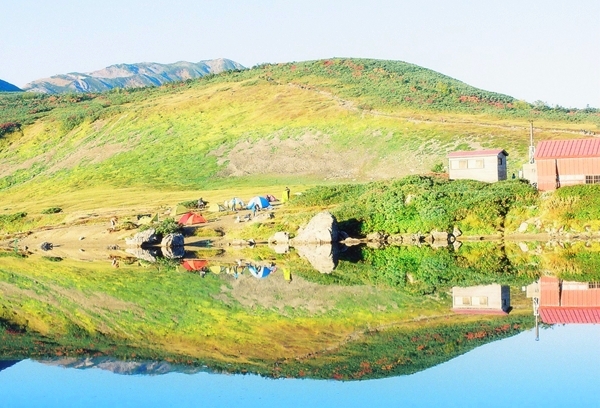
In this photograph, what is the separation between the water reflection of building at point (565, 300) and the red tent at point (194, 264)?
19.4 metres

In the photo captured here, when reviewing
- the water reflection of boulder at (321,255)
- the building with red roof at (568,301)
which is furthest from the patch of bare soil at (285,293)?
the building with red roof at (568,301)

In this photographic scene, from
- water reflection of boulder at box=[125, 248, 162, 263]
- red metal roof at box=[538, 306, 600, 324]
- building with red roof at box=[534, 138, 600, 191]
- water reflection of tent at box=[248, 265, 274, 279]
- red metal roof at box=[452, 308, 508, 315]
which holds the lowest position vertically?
water reflection of boulder at box=[125, 248, 162, 263]

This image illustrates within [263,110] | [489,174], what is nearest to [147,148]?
[263,110]

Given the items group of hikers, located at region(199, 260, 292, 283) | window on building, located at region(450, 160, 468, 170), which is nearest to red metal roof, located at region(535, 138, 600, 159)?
window on building, located at region(450, 160, 468, 170)

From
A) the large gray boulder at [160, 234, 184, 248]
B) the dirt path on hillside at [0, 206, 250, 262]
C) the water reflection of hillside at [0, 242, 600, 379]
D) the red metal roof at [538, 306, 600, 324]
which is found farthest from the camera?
the dirt path on hillside at [0, 206, 250, 262]

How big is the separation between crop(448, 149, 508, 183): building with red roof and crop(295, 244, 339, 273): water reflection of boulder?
44.4 ft

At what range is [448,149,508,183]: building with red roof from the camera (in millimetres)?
65562

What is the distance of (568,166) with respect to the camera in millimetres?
60406

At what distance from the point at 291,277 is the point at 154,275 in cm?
796

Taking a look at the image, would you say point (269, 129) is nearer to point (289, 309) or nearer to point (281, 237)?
point (281, 237)

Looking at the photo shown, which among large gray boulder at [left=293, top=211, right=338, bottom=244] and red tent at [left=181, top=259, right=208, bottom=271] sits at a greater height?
large gray boulder at [left=293, top=211, right=338, bottom=244]

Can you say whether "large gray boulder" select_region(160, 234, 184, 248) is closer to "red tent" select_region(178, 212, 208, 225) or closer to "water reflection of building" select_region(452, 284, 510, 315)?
"red tent" select_region(178, 212, 208, 225)

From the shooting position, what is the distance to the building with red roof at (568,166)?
60.0 metres

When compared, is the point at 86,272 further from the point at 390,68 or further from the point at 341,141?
the point at 390,68
